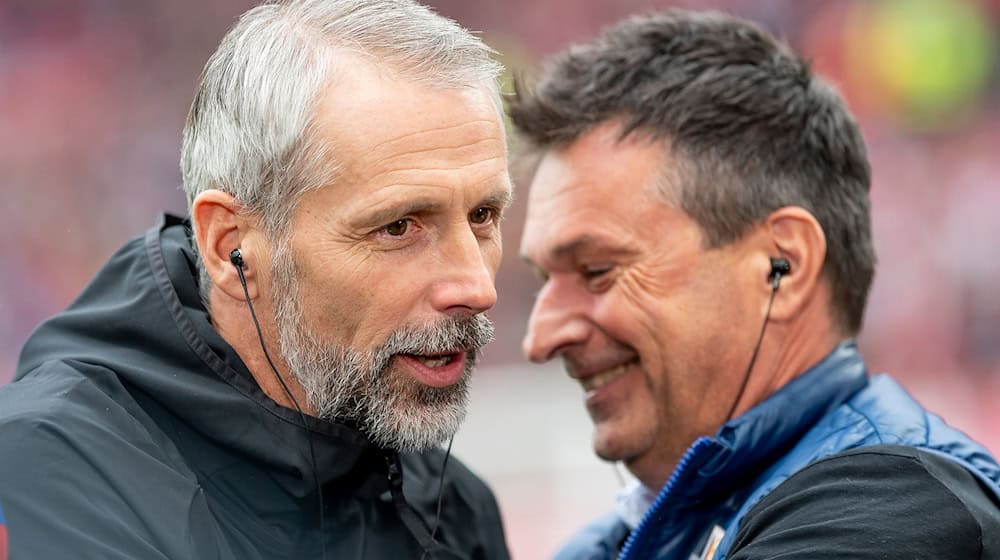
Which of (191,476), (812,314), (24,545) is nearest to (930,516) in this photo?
(812,314)

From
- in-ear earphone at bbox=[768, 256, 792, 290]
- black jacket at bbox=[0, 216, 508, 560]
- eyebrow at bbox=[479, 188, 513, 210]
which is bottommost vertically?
black jacket at bbox=[0, 216, 508, 560]

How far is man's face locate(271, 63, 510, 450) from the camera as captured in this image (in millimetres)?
2070

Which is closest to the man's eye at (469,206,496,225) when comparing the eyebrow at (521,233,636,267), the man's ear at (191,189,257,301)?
the man's ear at (191,189,257,301)

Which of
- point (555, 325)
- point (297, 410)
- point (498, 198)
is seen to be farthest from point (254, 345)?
point (555, 325)

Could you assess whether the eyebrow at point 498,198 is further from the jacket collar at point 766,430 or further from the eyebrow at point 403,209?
the jacket collar at point 766,430

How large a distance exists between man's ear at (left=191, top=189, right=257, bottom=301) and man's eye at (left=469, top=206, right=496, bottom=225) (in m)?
0.38

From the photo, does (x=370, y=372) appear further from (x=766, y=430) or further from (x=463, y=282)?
(x=766, y=430)

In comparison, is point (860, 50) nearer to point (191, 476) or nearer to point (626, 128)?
point (626, 128)

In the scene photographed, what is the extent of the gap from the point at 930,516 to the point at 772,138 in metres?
1.00

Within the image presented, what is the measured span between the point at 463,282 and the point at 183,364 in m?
0.48

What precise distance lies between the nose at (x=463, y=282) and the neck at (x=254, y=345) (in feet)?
1.02

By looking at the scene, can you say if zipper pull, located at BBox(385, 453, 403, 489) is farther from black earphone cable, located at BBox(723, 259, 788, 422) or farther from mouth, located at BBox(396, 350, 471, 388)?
black earphone cable, located at BBox(723, 259, 788, 422)

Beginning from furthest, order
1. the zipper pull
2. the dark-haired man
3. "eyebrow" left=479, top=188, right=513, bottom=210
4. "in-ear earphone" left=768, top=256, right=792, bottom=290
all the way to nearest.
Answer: "in-ear earphone" left=768, top=256, right=792, bottom=290 < the dark-haired man < the zipper pull < "eyebrow" left=479, top=188, right=513, bottom=210

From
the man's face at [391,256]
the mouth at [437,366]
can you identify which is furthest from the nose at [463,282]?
the mouth at [437,366]
